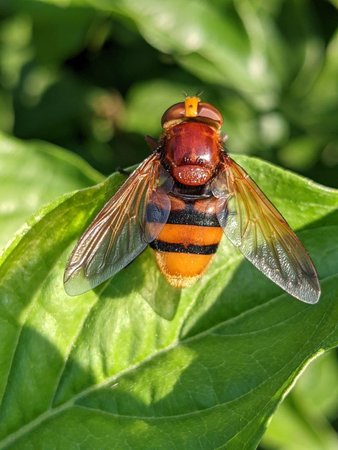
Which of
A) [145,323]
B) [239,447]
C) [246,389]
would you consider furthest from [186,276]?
[239,447]

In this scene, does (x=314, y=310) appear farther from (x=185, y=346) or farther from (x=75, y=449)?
(x=75, y=449)

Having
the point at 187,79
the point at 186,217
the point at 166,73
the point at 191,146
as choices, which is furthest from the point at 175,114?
the point at 166,73

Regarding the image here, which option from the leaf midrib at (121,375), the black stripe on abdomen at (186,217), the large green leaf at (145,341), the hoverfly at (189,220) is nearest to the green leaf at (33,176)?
the hoverfly at (189,220)

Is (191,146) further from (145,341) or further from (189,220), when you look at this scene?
(145,341)

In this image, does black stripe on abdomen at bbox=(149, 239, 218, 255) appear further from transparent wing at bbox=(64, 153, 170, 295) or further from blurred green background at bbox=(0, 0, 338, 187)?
blurred green background at bbox=(0, 0, 338, 187)

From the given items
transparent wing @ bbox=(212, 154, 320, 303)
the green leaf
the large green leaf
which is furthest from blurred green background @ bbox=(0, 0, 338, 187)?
the large green leaf
